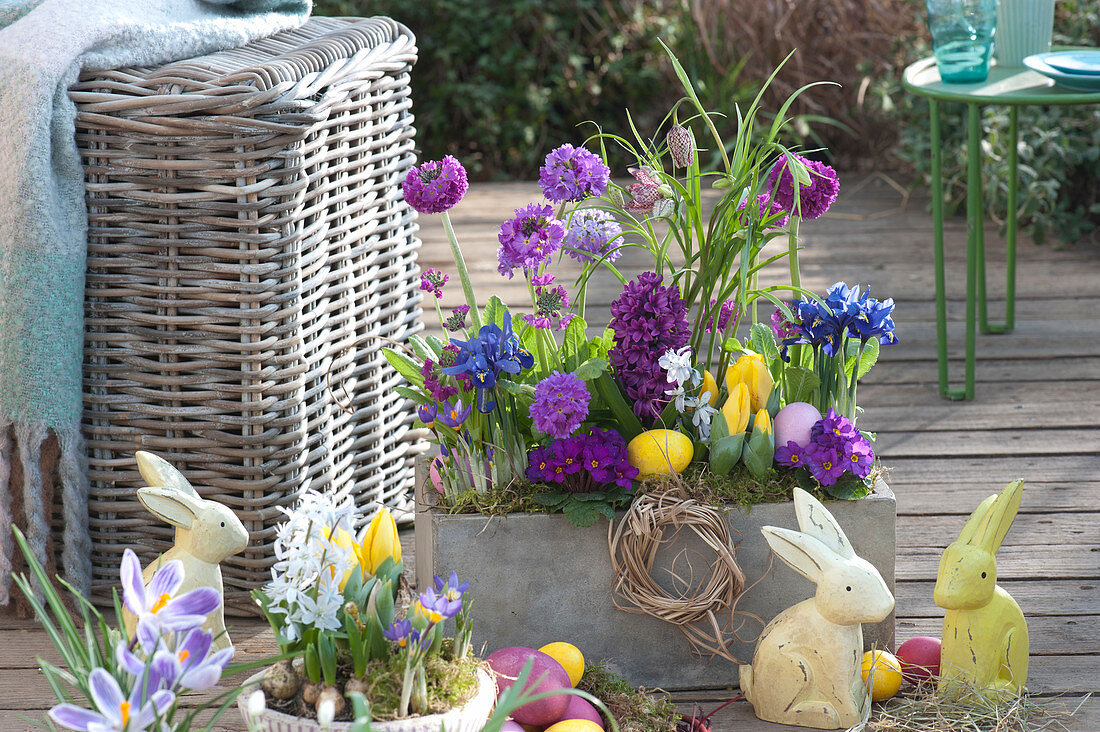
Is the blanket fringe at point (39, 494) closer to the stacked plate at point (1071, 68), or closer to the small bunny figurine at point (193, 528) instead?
the small bunny figurine at point (193, 528)

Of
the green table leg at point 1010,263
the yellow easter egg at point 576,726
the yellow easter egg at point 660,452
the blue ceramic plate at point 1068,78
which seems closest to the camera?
the yellow easter egg at point 576,726

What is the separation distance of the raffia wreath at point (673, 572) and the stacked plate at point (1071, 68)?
3.99 feet

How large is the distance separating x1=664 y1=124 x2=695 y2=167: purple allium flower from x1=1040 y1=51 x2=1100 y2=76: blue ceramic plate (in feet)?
3.46

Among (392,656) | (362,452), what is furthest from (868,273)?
(392,656)

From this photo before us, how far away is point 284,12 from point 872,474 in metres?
1.15

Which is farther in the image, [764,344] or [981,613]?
[764,344]

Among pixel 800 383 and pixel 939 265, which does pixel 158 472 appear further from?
pixel 939 265

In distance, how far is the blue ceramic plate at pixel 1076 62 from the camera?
2.05 metres

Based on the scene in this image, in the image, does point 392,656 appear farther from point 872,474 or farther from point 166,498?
point 872,474

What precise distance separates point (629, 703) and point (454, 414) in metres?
0.39

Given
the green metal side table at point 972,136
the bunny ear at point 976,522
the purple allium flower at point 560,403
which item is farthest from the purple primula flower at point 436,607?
the green metal side table at point 972,136

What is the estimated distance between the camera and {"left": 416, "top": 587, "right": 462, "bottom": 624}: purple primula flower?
1054mm

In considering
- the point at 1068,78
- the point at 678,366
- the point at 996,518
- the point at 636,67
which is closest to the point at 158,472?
the point at 678,366

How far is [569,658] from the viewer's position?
1.33m
